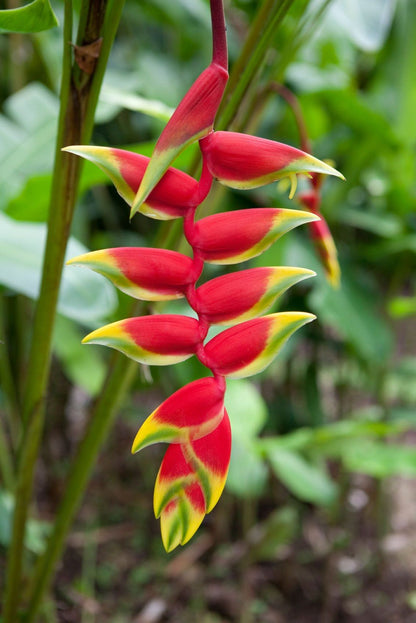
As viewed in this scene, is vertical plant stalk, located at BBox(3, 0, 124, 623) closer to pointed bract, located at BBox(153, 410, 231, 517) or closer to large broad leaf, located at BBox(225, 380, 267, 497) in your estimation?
pointed bract, located at BBox(153, 410, 231, 517)

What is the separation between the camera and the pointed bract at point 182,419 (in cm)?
16

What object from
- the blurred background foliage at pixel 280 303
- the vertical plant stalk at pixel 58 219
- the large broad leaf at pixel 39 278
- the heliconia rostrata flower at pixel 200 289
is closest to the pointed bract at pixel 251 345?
the heliconia rostrata flower at pixel 200 289

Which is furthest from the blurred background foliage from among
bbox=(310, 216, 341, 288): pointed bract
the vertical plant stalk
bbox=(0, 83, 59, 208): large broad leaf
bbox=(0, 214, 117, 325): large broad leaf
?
bbox=(310, 216, 341, 288): pointed bract

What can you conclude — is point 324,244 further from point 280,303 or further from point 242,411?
point 280,303

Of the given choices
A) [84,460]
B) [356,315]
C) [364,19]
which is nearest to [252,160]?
[84,460]

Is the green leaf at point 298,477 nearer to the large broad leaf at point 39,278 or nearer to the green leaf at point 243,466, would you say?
the green leaf at point 243,466

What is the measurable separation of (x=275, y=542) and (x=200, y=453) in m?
0.82

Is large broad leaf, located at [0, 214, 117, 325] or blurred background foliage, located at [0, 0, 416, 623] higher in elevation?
large broad leaf, located at [0, 214, 117, 325]

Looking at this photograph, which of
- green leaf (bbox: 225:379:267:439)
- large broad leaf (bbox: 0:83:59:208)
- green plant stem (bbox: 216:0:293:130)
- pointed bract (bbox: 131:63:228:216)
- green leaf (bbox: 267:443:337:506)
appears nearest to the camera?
pointed bract (bbox: 131:63:228:216)

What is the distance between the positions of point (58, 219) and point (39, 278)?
151 mm

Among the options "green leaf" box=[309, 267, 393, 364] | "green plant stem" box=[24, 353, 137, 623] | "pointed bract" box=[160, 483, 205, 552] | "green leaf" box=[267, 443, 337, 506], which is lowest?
"green leaf" box=[267, 443, 337, 506]

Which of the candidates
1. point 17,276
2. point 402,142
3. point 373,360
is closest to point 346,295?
point 373,360

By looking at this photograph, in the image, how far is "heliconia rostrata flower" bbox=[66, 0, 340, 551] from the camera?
0.54ft

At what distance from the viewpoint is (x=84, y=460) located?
0.38m
